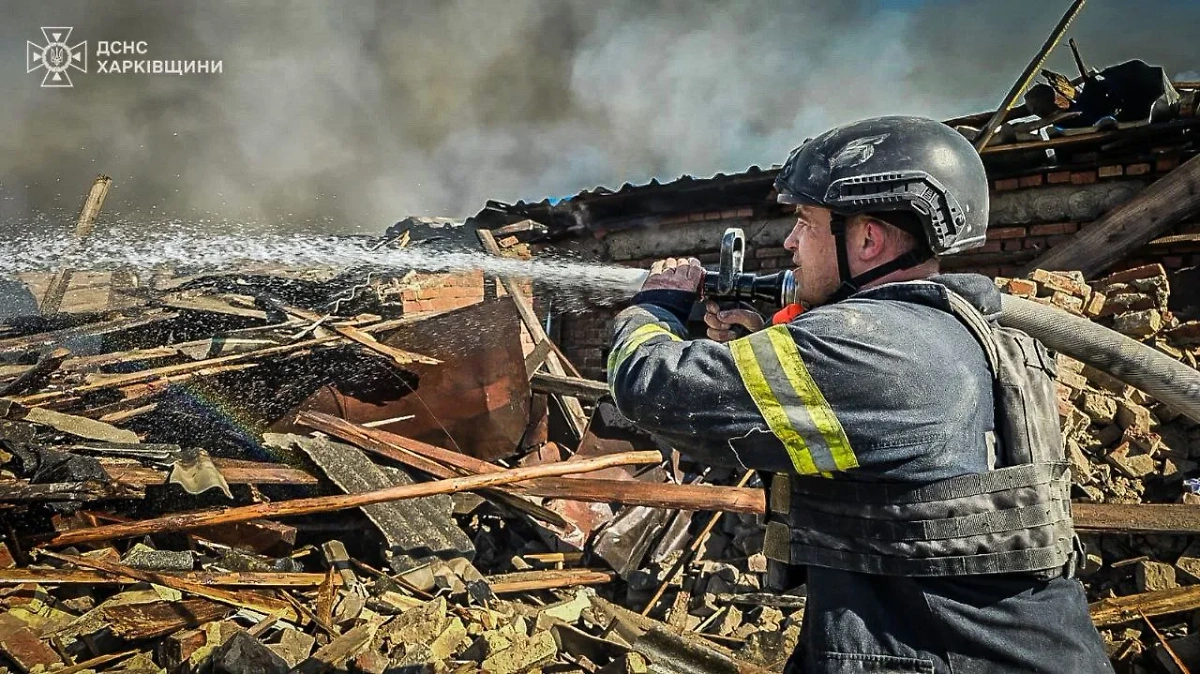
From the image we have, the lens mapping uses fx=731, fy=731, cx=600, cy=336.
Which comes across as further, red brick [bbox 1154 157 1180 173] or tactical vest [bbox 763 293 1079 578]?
red brick [bbox 1154 157 1180 173]

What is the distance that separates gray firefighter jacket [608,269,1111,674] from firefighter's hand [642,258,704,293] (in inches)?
17.7

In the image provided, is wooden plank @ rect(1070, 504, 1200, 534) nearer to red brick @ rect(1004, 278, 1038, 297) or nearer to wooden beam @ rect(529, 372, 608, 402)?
red brick @ rect(1004, 278, 1038, 297)

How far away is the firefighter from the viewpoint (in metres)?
1.56

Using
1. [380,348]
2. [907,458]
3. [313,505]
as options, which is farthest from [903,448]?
[380,348]

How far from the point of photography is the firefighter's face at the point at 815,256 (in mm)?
1984

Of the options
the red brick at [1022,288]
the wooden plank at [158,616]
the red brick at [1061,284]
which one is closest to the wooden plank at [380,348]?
the wooden plank at [158,616]

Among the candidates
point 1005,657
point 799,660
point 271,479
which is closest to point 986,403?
point 1005,657

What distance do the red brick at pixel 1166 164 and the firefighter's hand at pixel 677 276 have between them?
19.7ft

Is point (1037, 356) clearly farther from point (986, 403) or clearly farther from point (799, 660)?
point (799, 660)

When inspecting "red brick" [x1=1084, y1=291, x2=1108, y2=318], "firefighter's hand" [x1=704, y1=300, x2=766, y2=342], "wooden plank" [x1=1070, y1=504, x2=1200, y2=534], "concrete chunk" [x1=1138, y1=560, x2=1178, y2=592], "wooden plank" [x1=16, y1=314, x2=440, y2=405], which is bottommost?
"concrete chunk" [x1=1138, y1=560, x2=1178, y2=592]

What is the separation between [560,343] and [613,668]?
596 centimetres

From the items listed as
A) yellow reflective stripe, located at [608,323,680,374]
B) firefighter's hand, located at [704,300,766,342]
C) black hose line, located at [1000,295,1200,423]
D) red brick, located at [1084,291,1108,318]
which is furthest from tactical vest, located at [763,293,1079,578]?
red brick, located at [1084,291,1108,318]

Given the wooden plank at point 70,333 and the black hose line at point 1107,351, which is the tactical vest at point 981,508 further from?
the wooden plank at point 70,333

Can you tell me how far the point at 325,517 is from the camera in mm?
5293
